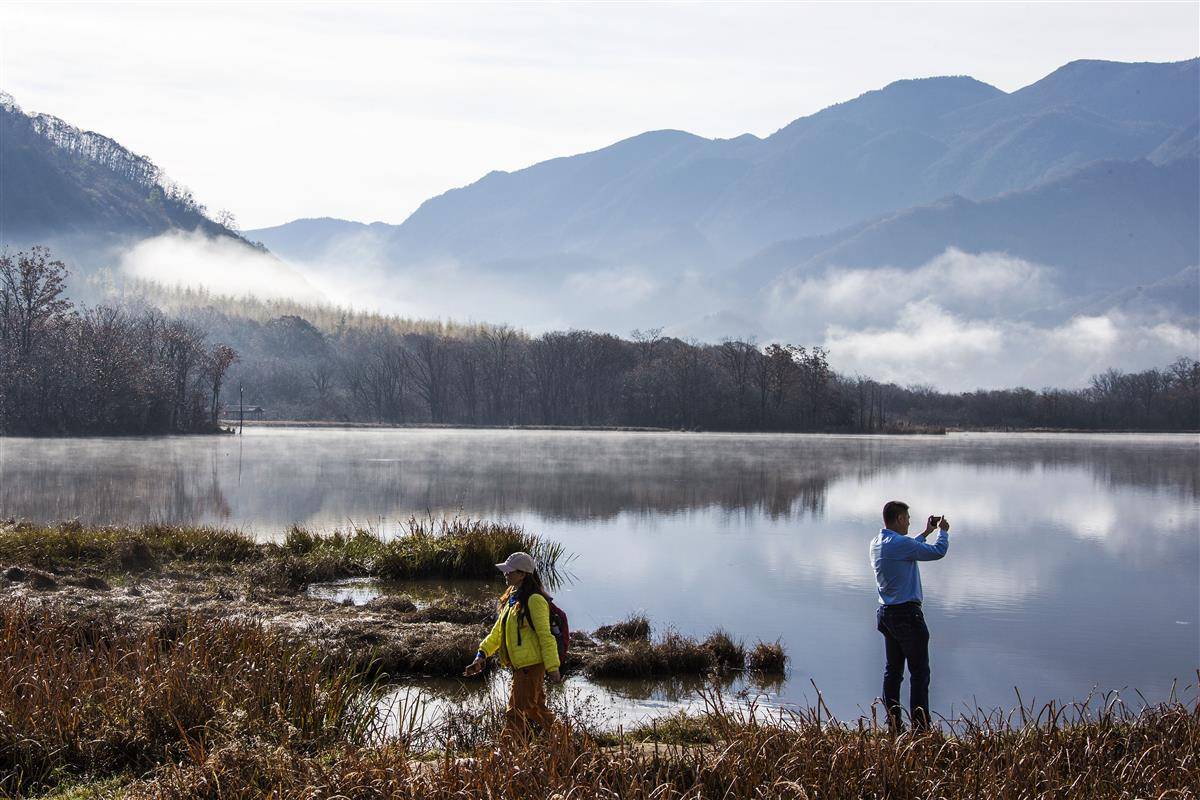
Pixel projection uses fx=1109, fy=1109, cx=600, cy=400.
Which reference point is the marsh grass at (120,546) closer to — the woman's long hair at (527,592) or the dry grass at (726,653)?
the dry grass at (726,653)

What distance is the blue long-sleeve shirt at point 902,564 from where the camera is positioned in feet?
32.2

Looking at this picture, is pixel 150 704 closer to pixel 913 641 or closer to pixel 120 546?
pixel 913 641

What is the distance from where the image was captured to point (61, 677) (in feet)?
28.6

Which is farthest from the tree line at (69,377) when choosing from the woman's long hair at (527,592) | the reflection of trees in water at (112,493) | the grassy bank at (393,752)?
the woman's long hair at (527,592)

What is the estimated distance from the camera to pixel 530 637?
8906 mm

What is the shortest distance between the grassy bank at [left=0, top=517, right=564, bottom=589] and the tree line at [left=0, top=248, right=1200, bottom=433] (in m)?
66.8

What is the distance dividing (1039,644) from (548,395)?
114839mm

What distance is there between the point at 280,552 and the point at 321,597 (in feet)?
11.9

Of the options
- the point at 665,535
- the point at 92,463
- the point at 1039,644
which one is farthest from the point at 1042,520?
the point at 92,463

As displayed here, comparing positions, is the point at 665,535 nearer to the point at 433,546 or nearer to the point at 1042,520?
the point at 433,546

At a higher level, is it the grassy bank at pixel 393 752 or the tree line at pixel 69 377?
the tree line at pixel 69 377

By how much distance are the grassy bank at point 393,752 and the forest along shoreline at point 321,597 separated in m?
1.91

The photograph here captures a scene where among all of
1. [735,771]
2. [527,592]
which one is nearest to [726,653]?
[527,592]

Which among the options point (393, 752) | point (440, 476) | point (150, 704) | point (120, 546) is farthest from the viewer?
point (440, 476)
